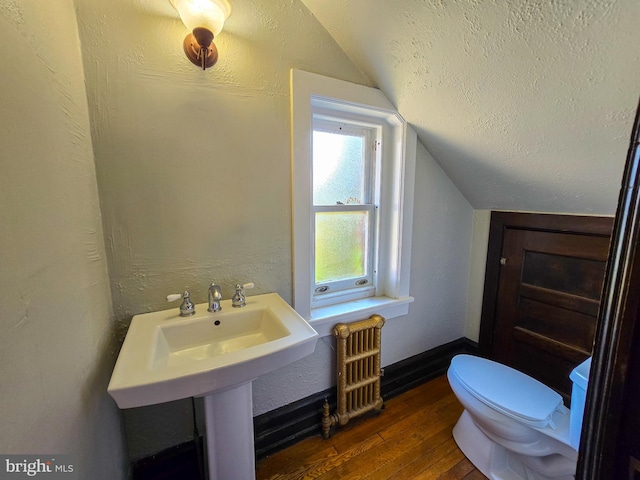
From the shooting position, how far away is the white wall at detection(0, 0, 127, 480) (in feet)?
1.38

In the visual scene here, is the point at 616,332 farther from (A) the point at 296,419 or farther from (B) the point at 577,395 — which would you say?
(A) the point at 296,419

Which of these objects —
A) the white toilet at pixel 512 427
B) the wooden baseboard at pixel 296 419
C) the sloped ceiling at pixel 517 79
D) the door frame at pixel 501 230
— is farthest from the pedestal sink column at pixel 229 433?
the door frame at pixel 501 230

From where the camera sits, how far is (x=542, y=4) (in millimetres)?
698

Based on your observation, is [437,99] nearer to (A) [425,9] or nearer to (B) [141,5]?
(A) [425,9]

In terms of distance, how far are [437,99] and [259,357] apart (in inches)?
49.7

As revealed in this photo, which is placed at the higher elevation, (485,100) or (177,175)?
(485,100)

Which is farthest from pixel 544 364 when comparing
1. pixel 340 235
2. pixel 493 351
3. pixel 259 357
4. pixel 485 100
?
pixel 259 357

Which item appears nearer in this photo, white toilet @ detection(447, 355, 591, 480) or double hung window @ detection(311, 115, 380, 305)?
white toilet @ detection(447, 355, 591, 480)

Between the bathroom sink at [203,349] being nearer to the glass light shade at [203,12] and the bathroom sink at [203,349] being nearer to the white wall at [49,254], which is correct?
the white wall at [49,254]

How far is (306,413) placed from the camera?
4.42ft

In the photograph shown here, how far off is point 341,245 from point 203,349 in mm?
862

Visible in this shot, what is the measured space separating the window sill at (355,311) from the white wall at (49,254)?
2.72 feet

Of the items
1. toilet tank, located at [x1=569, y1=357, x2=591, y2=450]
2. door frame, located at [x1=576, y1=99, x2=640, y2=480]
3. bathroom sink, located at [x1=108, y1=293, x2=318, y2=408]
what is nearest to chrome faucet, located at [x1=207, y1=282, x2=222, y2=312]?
bathroom sink, located at [x1=108, y1=293, x2=318, y2=408]

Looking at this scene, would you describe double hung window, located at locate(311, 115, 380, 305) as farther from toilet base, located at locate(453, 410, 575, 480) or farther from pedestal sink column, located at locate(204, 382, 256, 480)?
toilet base, located at locate(453, 410, 575, 480)
